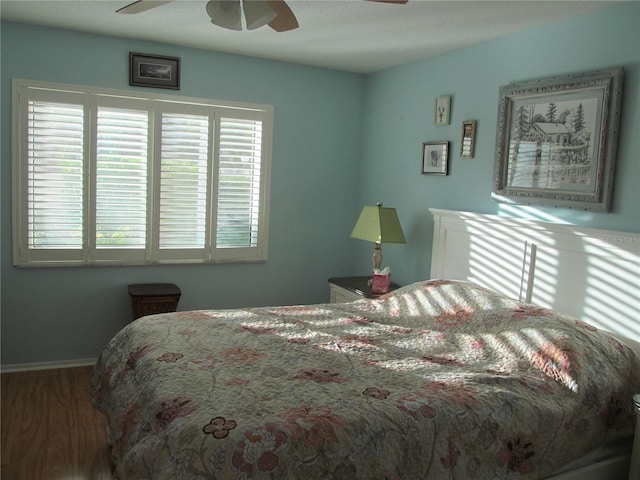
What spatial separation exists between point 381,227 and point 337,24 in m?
1.41

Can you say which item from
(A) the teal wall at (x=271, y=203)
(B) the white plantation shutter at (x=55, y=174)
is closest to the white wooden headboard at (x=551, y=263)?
(A) the teal wall at (x=271, y=203)

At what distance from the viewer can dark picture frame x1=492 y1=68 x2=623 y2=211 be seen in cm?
282

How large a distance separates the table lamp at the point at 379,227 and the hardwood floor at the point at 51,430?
2108mm

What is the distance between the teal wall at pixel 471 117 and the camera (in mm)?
2758

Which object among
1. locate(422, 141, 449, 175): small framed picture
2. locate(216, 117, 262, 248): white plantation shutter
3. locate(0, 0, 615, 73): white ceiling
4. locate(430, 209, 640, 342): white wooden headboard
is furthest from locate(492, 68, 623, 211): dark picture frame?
locate(216, 117, 262, 248): white plantation shutter

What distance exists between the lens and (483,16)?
309 cm

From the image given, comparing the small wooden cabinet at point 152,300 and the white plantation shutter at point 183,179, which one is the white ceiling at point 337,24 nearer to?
the white plantation shutter at point 183,179

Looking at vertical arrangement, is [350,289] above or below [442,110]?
below

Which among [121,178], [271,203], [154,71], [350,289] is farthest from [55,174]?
[350,289]

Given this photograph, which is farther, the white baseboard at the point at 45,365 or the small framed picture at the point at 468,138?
the white baseboard at the point at 45,365

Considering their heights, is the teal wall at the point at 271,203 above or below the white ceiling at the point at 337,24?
below

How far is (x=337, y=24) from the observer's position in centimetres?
342

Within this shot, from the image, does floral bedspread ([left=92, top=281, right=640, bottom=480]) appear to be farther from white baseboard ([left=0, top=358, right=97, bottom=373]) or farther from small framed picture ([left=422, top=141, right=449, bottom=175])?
white baseboard ([left=0, top=358, right=97, bottom=373])

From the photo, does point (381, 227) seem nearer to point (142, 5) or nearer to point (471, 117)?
point (471, 117)
